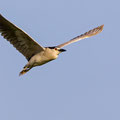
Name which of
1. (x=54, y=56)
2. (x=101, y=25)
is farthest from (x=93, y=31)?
(x=54, y=56)

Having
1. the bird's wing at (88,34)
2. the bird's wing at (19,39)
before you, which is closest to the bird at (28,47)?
the bird's wing at (19,39)

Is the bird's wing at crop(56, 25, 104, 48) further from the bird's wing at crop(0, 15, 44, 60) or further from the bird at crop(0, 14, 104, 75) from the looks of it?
the bird's wing at crop(0, 15, 44, 60)

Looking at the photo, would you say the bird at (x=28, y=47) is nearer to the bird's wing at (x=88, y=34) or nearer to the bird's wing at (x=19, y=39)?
the bird's wing at (x=19, y=39)

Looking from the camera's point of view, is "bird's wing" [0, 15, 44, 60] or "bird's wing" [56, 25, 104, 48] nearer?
"bird's wing" [0, 15, 44, 60]

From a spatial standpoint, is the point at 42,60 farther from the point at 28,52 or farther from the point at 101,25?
the point at 101,25

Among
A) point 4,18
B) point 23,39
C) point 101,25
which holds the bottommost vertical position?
point 101,25

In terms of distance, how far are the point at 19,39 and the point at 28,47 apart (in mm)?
404

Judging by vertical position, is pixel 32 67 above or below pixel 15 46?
below

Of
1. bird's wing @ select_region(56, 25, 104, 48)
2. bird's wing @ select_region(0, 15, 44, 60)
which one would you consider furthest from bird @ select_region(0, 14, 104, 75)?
bird's wing @ select_region(56, 25, 104, 48)

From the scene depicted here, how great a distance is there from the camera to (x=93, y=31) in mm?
12992

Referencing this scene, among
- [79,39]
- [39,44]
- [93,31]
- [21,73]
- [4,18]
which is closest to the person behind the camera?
[4,18]

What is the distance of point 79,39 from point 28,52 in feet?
6.87

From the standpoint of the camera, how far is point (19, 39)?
33.1ft

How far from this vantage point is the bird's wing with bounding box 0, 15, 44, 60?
969 centimetres
